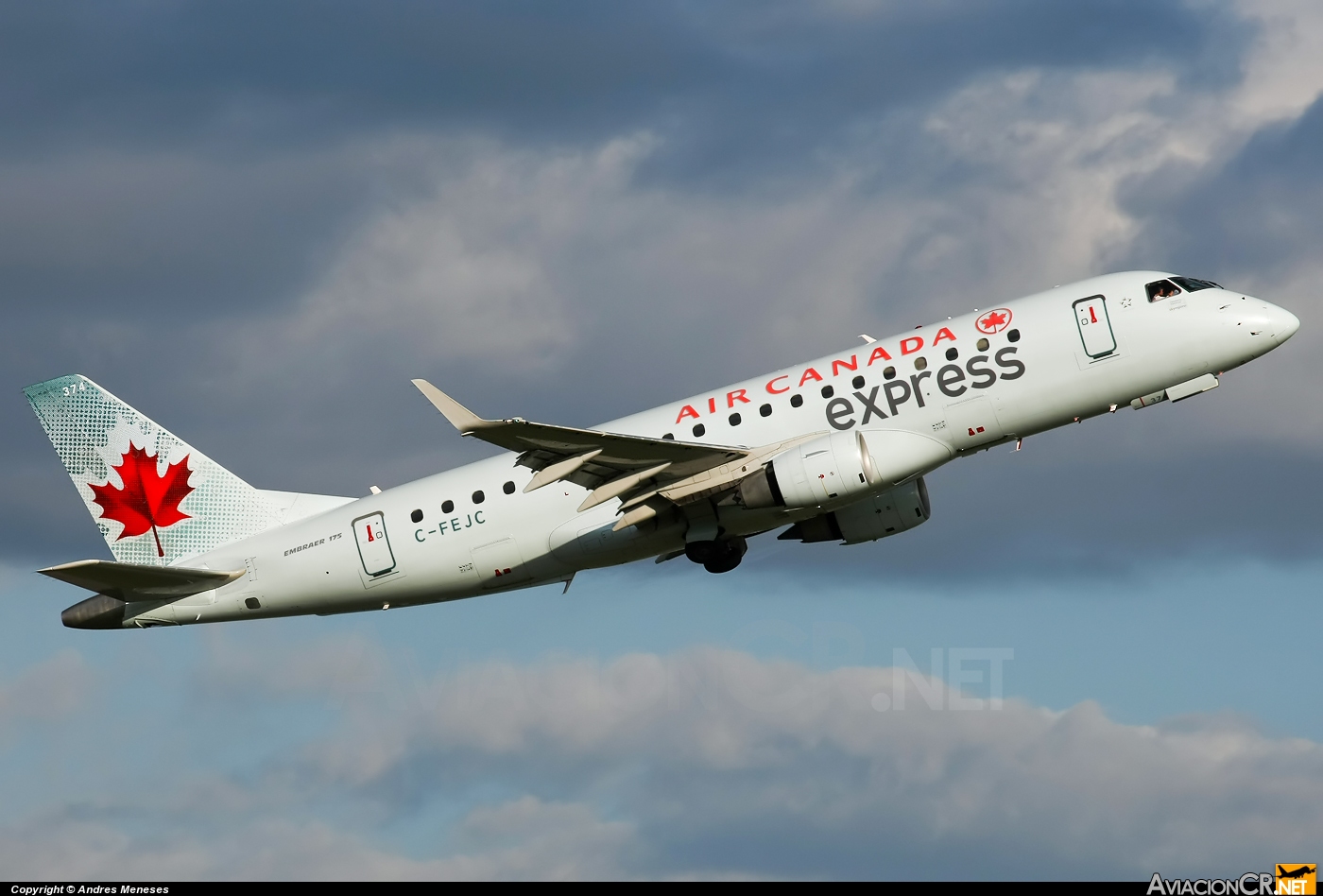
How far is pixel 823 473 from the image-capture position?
40.5 m

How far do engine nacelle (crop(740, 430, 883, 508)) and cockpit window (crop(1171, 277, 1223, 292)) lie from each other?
9800 millimetres

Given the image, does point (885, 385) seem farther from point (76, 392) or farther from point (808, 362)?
point (76, 392)

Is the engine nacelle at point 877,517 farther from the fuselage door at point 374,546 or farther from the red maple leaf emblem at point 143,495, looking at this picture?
the red maple leaf emblem at point 143,495

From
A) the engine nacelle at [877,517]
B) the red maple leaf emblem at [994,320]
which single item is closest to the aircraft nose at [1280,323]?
the red maple leaf emblem at [994,320]

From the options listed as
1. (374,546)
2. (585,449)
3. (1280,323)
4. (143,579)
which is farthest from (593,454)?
(1280,323)

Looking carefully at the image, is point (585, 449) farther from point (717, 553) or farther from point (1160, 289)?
point (1160, 289)

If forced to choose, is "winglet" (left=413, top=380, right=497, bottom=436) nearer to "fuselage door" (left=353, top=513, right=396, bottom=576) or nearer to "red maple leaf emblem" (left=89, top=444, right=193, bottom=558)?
"fuselage door" (left=353, top=513, right=396, bottom=576)

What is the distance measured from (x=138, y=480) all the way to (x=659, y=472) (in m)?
18.3

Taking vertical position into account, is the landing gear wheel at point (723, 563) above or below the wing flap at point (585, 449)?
below

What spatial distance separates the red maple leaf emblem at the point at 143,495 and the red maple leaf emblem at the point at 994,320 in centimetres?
2536

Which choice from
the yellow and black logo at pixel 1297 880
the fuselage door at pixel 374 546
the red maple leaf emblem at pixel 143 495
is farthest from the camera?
the red maple leaf emblem at pixel 143 495

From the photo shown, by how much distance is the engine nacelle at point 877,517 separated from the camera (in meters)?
46.2

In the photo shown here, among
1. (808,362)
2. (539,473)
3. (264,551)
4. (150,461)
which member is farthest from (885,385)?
(150,461)

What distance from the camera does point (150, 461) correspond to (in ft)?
163
